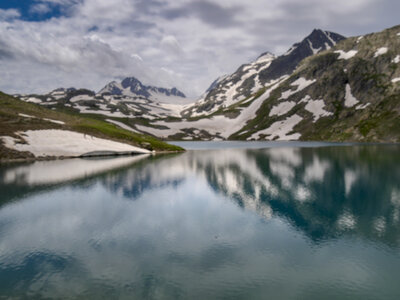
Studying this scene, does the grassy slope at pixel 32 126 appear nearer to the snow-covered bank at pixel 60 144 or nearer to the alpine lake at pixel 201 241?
the snow-covered bank at pixel 60 144

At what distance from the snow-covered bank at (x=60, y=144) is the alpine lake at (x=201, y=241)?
4281cm

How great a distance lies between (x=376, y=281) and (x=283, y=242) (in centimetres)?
704

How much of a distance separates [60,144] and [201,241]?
7872cm

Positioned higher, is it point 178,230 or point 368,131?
point 368,131

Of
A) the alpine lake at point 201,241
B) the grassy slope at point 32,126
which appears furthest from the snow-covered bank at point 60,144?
A: the alpine lake at point 201,241

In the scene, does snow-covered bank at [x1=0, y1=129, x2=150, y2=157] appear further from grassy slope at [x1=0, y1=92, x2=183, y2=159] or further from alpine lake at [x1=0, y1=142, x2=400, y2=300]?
alpine lake at [x1=0, y1=142, x2=400, y2=300]

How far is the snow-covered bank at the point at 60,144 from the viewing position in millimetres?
83125

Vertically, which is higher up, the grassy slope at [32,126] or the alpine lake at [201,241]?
the grassy slope at [32,126]

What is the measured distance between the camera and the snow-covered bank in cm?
8312

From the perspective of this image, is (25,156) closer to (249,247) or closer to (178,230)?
(178,230)

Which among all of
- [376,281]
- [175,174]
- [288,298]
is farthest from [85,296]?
[175,174]

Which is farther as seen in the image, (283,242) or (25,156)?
(25,156)

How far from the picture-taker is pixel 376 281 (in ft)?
55.1

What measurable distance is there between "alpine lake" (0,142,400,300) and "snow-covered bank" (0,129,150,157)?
140 ft
